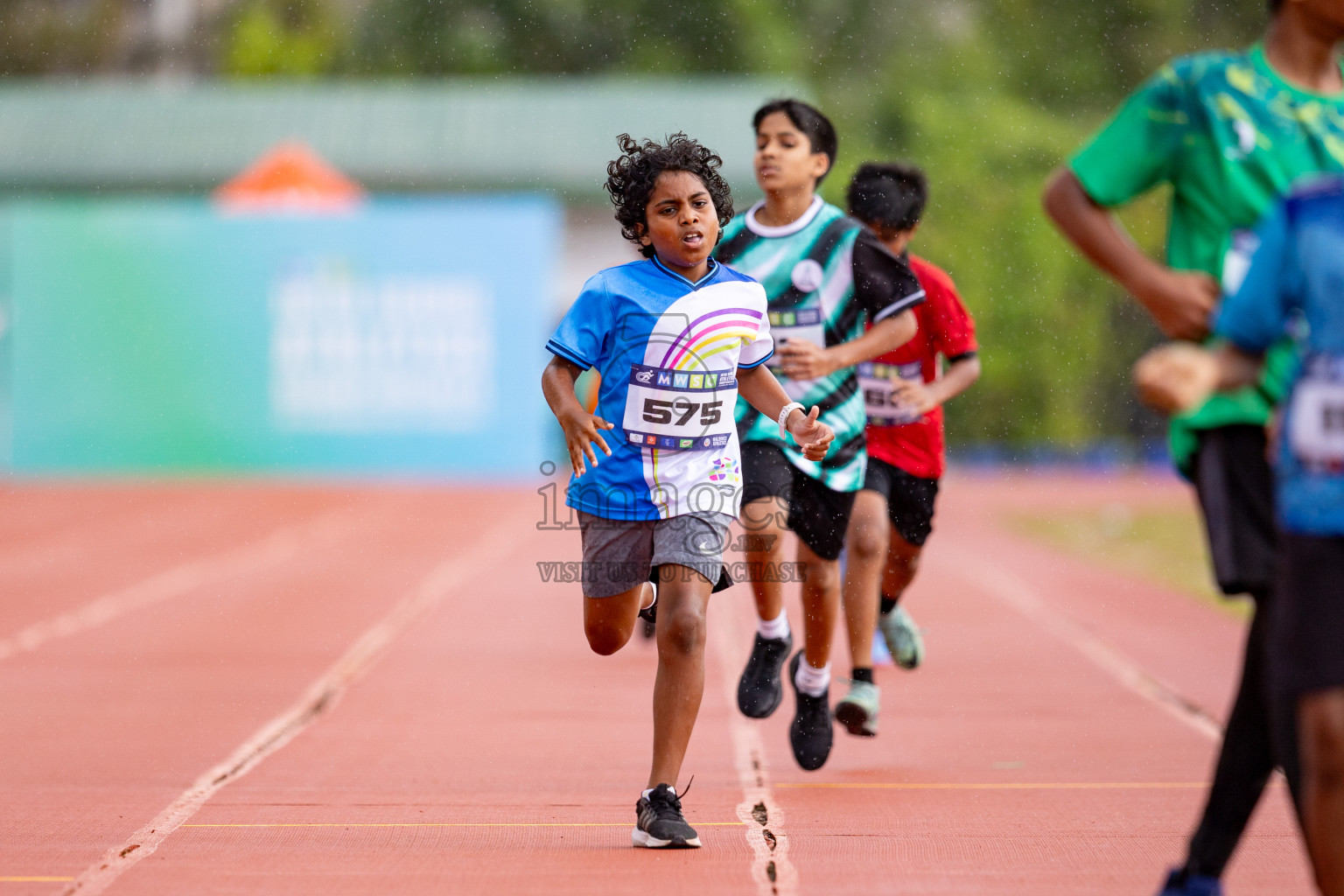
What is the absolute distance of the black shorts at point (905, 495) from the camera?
6977 millimetres

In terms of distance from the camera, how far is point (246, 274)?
3003 cm

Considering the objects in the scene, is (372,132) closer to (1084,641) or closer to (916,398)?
(1084,641)

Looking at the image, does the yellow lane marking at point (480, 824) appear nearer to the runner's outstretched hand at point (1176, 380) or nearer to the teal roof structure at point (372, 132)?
the runner's outstretched hand at point (1176, 380)

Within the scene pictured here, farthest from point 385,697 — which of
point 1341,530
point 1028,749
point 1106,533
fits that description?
point 1106,533

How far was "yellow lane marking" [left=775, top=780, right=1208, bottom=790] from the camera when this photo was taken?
5.96 metres

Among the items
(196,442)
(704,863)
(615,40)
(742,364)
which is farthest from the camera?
(615,40)

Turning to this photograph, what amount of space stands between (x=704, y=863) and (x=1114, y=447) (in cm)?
3028

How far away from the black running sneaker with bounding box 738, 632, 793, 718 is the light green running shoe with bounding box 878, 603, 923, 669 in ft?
4.60

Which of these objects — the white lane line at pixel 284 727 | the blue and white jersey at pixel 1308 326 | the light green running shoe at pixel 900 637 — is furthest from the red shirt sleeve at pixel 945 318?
the blue and white jersey at pixel 1308 326

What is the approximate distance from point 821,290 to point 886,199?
120 cm

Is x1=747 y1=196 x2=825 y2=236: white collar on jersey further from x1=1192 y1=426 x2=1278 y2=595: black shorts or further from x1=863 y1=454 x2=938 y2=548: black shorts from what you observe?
x1=1192 y1=426 x2=1278 y2=595: black shorts

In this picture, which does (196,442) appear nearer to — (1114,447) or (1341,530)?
(1114,447)

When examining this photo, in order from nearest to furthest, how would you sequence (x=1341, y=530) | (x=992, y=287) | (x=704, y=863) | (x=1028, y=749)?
(x=1341, y=530)
(x=704, y=863)
(x=1028, y=749)
(x=992, y=287)

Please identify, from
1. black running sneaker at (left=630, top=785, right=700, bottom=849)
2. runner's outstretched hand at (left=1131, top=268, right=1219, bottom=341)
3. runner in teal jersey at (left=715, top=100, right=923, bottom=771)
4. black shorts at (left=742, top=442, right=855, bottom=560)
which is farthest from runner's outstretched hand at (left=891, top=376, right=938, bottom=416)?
runner's outstretched hand at (left=1131, top=268, right=1219, bottom=341)
